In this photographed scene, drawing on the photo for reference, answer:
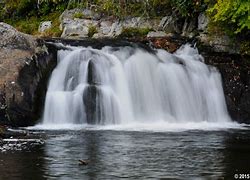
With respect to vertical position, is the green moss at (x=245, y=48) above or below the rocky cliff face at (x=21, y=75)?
above

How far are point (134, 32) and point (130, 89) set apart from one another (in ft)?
16.0

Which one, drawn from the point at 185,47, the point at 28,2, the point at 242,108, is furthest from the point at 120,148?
the point at 28,2

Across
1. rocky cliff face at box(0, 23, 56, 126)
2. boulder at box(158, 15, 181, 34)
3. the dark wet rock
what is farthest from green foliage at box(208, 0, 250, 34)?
rocky cliff face at box(0, 23, 56, 126)

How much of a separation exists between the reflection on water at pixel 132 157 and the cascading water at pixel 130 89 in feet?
7.21

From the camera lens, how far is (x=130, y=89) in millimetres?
14969

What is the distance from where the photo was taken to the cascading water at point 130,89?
14133 mm

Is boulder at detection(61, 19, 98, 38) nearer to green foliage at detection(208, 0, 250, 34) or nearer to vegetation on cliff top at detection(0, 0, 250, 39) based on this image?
vegetation on cliff top at detection(0, 0, 250, 39)

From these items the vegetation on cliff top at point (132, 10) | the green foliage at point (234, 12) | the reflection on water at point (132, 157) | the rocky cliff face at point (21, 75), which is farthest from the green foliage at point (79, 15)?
the reflection on water at point (132, 157)

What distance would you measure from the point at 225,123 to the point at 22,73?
589 centimetres

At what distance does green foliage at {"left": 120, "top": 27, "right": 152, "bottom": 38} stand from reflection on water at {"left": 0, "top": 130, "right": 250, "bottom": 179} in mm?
7893

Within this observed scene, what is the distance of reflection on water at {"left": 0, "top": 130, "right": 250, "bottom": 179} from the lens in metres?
7.75

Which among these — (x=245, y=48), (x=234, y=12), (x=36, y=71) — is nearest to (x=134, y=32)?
(x=245, y=48)

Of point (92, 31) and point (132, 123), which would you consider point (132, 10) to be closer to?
point (92, 31)

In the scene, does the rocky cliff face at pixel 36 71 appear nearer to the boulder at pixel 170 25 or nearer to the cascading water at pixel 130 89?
the cascading water at pixel 130 89
